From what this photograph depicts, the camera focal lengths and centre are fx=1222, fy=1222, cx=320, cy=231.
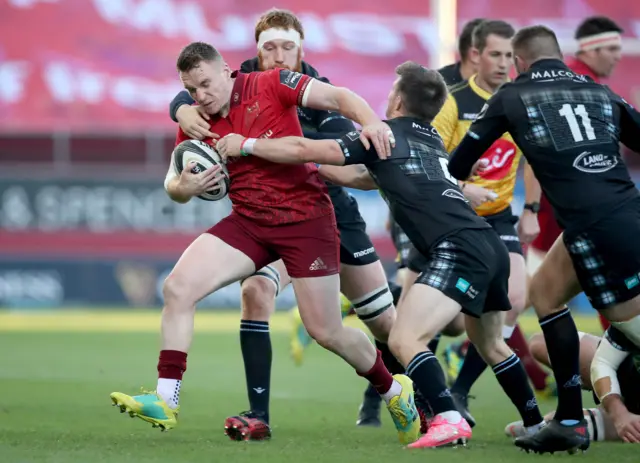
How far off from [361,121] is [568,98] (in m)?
1.05

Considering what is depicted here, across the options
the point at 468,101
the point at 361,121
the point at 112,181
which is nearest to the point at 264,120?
the point at 361,121

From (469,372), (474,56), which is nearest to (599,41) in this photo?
(474,56)

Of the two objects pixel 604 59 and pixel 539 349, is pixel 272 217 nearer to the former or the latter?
pixel 539 349

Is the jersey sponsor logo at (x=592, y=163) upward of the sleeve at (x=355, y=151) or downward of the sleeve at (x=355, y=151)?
downward

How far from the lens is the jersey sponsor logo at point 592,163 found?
6.04 metres

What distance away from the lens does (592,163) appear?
6047 mm

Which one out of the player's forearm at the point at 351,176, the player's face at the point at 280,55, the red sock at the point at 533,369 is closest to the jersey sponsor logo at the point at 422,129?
the player's forearm at the point at 351,176

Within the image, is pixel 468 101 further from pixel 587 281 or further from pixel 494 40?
pixel 587 281

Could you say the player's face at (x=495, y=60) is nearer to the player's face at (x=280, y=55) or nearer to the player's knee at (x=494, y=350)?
the player's face at (x=280, y=55)

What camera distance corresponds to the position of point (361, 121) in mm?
6273

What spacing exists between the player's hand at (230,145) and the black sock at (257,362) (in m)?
1.13

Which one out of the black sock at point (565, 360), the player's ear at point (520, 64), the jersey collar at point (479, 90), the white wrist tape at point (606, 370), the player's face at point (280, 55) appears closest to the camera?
the black sock at point (565, 360)

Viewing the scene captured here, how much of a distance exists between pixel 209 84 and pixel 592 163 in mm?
2052

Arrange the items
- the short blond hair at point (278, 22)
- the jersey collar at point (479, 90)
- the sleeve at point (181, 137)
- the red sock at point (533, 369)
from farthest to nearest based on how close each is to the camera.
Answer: the red sock at point (533, 369) → the jersey collar at point (479, 90) → the short blond hair at point (278, 22) → the sleeve at point (181, 137)
